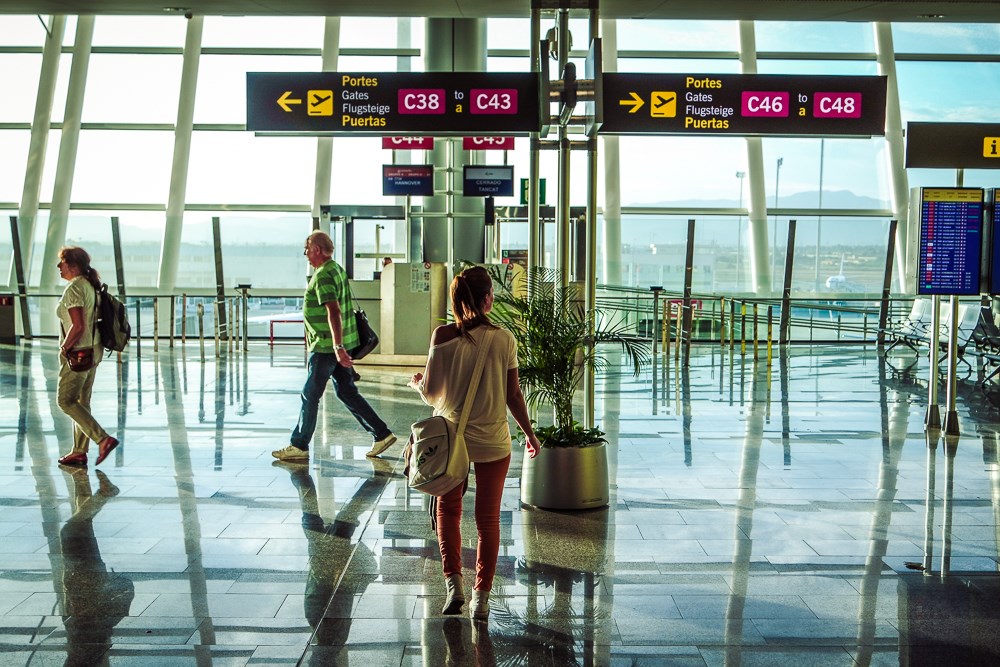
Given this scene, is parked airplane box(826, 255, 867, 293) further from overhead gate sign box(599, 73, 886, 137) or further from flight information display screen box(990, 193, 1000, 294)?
overhead gate sign box(599, 73, 886, 137)

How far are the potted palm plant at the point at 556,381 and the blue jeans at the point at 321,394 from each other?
182cm

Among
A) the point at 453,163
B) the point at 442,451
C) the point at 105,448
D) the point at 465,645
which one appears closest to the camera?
the point at 465,645

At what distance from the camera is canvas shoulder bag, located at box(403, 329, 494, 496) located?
3.90m

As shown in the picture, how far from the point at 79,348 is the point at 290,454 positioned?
5.39 feet

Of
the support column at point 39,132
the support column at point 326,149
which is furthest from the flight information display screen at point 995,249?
the support column at point 39,132

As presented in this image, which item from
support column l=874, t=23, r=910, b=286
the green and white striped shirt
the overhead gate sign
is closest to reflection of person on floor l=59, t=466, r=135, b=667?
the green and white striped shirt

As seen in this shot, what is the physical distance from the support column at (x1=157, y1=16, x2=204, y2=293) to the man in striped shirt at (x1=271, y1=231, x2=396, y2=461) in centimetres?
1291

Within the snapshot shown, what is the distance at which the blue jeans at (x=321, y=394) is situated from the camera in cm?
710

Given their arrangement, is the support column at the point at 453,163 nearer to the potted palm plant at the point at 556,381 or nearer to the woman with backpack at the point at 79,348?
the woman with backpack at the point at 79,348

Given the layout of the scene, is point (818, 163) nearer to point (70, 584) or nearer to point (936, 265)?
point (936, 265)

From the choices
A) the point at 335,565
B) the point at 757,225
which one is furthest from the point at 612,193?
the point at 335,565

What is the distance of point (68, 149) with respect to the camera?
18891mm

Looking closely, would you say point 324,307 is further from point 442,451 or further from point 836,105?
point 836,105

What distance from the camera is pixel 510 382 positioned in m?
4.17
